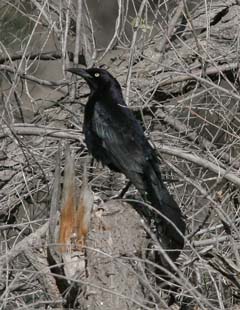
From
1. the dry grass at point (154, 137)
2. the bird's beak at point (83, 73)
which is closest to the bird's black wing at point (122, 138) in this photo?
the dry grass at point (154, 137)

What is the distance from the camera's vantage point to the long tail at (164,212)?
198 inches

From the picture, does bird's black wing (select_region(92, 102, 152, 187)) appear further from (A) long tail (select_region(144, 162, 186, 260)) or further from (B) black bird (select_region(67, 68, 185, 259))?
(A) long tail (select_region(144, 162, 186, 260))

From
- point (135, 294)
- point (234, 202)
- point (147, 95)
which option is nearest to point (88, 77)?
point (147, 95)

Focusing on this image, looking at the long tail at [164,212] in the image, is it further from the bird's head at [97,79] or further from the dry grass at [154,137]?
the bird's head at [97,79]

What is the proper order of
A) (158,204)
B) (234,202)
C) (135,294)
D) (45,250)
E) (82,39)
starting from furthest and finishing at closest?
1. (82,39)
2. (234,202)
3. (158,204)
4. (45,250)
5. (135,294)

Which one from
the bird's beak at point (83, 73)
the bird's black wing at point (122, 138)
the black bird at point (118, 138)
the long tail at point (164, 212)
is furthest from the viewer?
the bird's beak at point (83, 73)

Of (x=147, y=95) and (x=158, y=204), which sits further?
(x=147, y=95)

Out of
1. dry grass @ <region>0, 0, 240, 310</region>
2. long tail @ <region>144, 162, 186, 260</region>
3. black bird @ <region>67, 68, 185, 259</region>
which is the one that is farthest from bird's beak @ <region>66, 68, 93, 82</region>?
long tail @ <region>144, 162, 186, 260</region>

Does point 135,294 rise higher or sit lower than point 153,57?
lower

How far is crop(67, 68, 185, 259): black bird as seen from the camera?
568 centimetres

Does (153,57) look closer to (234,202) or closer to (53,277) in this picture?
(234,202)

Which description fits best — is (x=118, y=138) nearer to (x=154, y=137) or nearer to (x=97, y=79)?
(x=154, y=137)

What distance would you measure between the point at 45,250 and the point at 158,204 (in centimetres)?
96

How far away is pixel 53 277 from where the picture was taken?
15.2 feet
